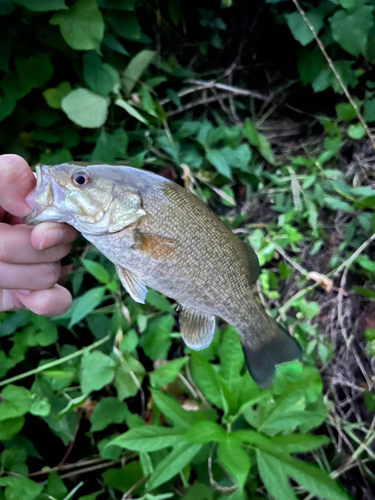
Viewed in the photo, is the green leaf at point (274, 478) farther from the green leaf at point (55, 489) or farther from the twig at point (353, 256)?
the twig at point (353, 256)

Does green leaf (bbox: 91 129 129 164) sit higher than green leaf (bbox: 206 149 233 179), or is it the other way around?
green leaf (bbox: 91 129 129 164)

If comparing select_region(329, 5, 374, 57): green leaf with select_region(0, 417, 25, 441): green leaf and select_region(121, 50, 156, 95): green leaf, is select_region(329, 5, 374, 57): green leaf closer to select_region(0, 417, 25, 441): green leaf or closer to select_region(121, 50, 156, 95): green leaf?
select_region(121, 50, 156, 95): green leaf

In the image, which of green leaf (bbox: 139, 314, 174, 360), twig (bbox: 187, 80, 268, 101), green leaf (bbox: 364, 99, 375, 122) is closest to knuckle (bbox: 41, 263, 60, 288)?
green leaf (bbox: 139, 314, 174, 360)

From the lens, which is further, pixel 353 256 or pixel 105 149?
pixel 353 256

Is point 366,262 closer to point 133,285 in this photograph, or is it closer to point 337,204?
point 337,204

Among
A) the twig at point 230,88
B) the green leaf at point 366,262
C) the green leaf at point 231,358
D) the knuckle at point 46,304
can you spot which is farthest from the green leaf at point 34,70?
the green leaf at point 366,262

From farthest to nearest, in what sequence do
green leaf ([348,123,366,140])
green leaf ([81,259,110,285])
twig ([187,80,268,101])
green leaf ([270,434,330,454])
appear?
twig ([187,80,268,101])
green leaf ([348,123,366,140])
green leaf ([81,259,110,285])
green leaf ([270,434,330,454])

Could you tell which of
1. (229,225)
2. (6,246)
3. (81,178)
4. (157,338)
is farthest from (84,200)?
(229,225)

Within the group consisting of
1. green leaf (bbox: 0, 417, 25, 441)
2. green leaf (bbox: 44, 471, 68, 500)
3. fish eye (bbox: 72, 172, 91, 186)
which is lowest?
green leaf (bbox: 44, 471, 68, 500)
